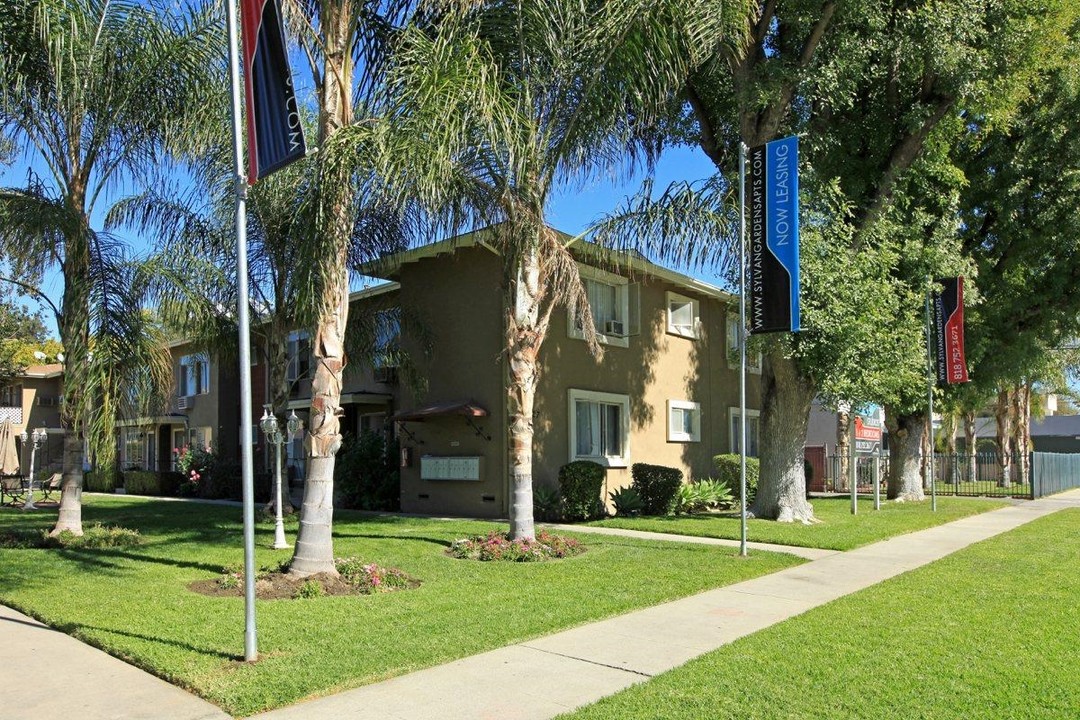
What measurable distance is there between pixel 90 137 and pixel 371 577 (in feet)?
26.8

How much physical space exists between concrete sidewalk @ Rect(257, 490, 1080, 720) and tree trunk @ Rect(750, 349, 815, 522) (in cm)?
586

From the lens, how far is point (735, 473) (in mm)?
21141

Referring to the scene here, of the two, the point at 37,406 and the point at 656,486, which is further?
the point at 37,406

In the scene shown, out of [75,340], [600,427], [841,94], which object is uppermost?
[841,94]

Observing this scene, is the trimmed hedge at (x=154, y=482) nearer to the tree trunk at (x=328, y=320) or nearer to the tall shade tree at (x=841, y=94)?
the tall shade tree at (x=841, y=94)

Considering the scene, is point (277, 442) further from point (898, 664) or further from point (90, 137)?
point (898, 664)

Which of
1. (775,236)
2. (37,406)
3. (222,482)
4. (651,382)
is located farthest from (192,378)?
(775,236)

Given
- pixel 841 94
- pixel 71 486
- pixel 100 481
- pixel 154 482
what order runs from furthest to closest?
1. pixel 100 481
2. pixel 154 482
3. pixel 841 94
4. pixel 71 486

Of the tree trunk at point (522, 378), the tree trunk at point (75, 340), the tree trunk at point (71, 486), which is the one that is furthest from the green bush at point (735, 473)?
the tree trunk at point (75, 340)

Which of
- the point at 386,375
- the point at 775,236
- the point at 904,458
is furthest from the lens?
the point at 904,458

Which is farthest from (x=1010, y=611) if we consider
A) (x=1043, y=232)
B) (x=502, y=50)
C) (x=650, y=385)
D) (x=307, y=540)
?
(x=1043, y=232)

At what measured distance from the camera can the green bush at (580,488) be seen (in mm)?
16875

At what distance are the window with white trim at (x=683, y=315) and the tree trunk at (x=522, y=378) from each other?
9992 mm

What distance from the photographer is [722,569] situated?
36.8 feet
